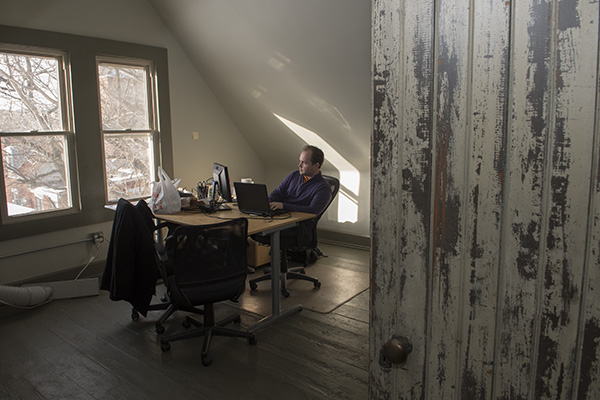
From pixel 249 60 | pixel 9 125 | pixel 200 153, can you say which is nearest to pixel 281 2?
pixel 249 60

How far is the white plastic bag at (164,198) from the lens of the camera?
3766mm

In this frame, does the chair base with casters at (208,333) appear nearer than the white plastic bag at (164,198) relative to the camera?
Yes

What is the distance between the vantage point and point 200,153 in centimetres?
535

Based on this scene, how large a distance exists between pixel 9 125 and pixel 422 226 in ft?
13.7

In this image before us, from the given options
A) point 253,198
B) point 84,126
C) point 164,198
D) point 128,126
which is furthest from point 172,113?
point 253,198

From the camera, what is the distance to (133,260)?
3.25m

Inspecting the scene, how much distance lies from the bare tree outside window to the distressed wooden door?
13.3ft

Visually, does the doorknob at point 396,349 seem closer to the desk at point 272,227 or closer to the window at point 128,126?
the desk at point 272,227

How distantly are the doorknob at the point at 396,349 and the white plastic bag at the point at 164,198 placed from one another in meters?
3.10

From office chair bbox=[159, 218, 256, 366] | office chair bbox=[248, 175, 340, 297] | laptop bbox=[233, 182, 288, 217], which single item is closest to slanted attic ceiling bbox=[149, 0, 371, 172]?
office chair bbox=[248, 175, 340, 297]

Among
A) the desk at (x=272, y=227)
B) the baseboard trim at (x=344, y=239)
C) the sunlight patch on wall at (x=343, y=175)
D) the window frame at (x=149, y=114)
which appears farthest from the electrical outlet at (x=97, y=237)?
the baseboard trim at (x=344, y=239)

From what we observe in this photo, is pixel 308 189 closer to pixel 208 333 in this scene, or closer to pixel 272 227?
pixel 272 227

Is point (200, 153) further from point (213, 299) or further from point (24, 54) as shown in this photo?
point (213, 299)

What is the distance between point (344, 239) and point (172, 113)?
8.23 feet
